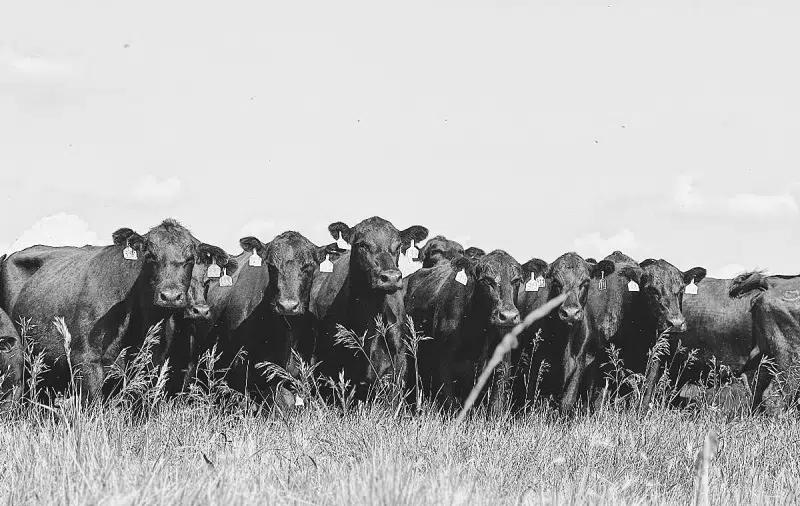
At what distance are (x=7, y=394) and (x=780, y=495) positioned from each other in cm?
801

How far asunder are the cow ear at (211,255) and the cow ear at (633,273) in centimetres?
513

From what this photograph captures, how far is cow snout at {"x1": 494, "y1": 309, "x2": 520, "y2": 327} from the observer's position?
11.2m

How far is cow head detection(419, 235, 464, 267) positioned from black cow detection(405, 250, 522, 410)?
368 centimetres

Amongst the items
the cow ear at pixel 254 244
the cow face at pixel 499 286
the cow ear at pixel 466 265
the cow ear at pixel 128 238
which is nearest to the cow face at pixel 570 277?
the cow face at pixel 499 286

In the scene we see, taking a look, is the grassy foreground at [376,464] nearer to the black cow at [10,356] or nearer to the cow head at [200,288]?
the cow head at [200,288]

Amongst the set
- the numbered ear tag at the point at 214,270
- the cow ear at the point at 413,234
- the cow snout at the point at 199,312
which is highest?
the cow ear at the point at 413,234

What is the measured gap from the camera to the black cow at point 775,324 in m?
12.5

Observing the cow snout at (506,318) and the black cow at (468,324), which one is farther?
the black cow at (468,324)

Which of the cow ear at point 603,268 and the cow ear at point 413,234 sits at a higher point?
the cow ear at point 413,234

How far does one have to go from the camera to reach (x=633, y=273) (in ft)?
42.3

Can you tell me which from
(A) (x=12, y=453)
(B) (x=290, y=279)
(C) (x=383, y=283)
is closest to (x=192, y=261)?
(B) (x=290, y=279)

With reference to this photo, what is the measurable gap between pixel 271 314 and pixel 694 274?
600 centimetres

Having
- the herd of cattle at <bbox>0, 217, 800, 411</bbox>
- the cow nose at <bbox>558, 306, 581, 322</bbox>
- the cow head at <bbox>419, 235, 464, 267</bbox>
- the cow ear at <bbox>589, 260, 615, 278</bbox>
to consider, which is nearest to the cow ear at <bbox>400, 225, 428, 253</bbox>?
the herd of cattle at <bbox>0, 217, 800, 411</bbox>

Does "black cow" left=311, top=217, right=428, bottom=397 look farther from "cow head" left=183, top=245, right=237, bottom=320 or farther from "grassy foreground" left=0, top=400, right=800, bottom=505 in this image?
"grassy foreground" left=0, top=400, right=800, bottom=505
